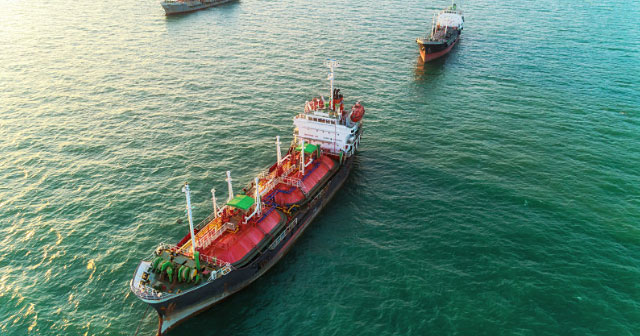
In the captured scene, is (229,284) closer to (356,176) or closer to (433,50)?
(356,176)

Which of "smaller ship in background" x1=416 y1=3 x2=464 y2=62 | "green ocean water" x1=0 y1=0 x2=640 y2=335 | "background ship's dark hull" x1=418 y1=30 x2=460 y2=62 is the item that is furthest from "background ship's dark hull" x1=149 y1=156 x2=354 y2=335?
"smaller ship in background" x1=416 y1=3 x2=464 y2=62

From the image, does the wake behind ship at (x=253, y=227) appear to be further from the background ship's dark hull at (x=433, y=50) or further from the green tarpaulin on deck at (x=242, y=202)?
the background ship's dark hull at (x=433, y=50)

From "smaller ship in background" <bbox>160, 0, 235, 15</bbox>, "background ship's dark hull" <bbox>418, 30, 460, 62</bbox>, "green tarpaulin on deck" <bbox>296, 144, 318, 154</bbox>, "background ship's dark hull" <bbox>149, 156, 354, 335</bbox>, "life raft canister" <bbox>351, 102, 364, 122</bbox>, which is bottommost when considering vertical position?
"background ship's dark hull" <bbox>149, 156, 354, 335</bbox>

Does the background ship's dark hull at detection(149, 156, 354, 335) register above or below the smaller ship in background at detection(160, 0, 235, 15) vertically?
below

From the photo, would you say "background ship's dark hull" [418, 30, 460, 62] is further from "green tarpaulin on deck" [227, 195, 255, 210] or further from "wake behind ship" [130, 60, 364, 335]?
"green tarpaulin on deck" [227, 195, 255, 210]

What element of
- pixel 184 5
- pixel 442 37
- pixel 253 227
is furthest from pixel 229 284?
pixel 184 5

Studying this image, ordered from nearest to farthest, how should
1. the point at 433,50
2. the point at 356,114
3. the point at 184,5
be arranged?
the point at 356,114
the point at 433,50
the point at 184,5

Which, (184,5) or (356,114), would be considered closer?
(356,114)
